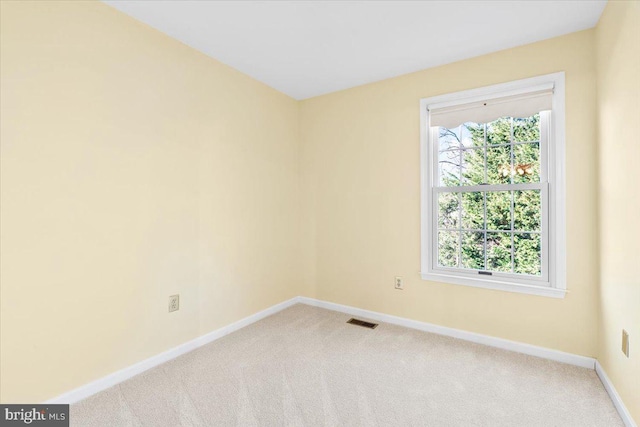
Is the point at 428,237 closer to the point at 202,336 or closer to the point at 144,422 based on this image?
the point at 202,336

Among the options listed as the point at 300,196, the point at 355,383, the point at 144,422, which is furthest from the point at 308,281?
the point at 144,422

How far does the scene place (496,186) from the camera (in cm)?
262

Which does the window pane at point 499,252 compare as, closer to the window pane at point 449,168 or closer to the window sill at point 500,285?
the window sill at point 500,285

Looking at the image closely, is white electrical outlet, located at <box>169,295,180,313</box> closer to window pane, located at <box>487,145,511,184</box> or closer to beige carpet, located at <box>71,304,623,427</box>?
beige carpet, located at <box>71,304,623,427</box>

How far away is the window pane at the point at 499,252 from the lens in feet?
8.51

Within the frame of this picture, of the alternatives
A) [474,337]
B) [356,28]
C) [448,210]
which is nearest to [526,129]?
[448,210]

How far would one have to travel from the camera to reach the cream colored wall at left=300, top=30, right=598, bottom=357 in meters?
2.24

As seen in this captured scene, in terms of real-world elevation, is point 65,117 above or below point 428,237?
above

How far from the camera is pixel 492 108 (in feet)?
8.50

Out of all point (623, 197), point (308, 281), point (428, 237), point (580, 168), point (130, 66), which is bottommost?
point (308, 281)

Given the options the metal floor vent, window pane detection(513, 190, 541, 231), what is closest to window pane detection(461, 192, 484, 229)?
window pane detection(513, 190, 541, 231)

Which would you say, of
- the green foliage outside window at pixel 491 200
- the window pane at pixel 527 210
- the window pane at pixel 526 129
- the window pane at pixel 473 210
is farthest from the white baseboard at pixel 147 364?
the window pane at pixel 526 129

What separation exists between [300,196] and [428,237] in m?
1.63

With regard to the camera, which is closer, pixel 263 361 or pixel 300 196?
pixel 263 361
